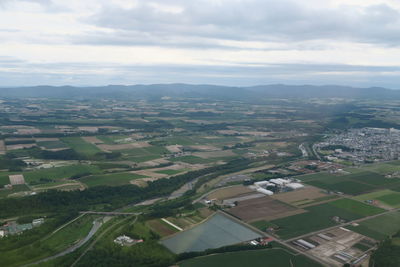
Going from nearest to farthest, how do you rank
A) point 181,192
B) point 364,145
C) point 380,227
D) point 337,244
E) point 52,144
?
point 337,244, point 380,227, point 181,192, point 52,144, point 364,145

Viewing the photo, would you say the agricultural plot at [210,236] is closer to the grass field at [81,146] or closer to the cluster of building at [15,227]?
the cluster of building at [15,227]

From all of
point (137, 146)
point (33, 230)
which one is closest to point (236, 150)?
point (137, 146)

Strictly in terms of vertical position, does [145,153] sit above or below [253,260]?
above

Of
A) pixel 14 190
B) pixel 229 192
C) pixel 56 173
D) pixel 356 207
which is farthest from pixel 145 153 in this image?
pixel 356 207

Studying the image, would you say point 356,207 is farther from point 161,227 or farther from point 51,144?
point 51,144

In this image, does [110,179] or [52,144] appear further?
[52,144]

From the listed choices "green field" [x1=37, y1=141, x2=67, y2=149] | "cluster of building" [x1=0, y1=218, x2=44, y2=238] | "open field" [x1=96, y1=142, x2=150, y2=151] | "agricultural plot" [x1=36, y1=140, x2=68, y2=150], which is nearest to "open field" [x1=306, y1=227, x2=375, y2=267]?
"cluster of building" [x1=0, y1=218, x2=44, y2=238]
